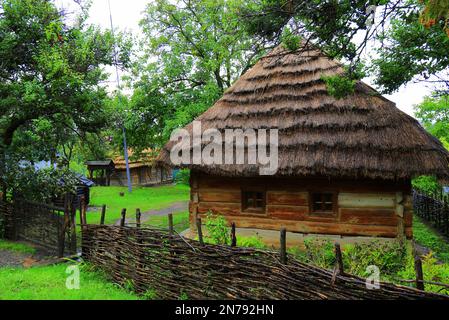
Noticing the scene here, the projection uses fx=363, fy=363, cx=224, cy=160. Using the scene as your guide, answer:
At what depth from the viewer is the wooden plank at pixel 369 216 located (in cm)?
865

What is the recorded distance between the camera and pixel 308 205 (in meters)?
9.38

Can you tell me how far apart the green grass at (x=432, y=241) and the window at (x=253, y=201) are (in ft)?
Answer: 14.8

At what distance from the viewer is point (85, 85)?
12016mm

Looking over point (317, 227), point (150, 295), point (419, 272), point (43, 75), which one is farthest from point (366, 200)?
point (43, 75)

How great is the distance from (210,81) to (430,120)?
13.5 m

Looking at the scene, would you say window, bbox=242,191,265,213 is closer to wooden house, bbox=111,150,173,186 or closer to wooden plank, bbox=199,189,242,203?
wooden plank, bbox=199,189,242,203

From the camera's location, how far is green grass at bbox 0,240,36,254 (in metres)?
9.90

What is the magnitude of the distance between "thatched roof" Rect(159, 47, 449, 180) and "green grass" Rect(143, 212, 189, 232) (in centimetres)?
A: 408

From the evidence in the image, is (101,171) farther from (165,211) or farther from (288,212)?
(288,212)

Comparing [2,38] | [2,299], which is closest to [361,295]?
[2,299]

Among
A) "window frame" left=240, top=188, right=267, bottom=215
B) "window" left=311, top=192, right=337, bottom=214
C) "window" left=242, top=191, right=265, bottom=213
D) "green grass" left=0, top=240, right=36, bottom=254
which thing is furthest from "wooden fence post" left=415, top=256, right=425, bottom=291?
"green grass" left=0, top=240, right=36, bottom=254

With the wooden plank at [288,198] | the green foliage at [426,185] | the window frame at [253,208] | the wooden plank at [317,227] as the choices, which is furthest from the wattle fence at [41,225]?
the green foliage at [426,185]

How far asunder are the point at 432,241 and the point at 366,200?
3477 millimetres

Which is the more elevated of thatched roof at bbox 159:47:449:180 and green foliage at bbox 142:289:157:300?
thatched roof at bbox 159:47:449:180
